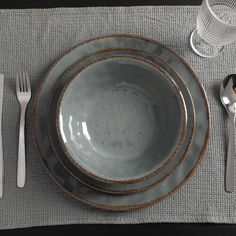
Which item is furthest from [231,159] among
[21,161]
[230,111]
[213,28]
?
[21,161]

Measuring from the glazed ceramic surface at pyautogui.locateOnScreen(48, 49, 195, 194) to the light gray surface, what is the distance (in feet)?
0.14

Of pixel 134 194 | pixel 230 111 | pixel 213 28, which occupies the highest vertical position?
pixel 213 28

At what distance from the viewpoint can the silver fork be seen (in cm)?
59

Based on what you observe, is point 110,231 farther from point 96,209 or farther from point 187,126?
point 187,126

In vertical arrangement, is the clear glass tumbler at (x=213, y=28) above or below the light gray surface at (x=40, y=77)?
Result: above

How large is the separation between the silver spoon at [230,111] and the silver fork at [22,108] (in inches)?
11.2

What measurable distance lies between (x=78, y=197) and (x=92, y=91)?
0.49 ft

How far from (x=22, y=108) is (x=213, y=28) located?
0.97ft

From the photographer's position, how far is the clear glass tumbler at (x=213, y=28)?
560 mm

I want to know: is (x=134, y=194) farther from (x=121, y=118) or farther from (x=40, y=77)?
(x=40, y=77)

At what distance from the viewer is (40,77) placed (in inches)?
24.1

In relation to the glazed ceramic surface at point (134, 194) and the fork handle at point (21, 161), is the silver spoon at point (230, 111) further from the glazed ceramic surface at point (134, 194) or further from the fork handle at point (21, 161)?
the fork handle at point (21, 161)

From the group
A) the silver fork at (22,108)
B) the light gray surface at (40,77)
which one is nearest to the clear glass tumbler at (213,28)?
the light gray surface at (40,77)

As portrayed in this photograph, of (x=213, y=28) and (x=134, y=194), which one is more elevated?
(x=213, y=28)
